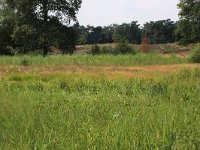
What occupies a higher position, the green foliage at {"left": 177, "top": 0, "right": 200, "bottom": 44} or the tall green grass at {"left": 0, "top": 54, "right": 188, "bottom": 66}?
the green foliage at {"left": 177, "top": 0, "right": 200, "bottom": 44}

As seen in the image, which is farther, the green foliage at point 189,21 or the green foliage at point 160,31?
the green foliage at point 160,31

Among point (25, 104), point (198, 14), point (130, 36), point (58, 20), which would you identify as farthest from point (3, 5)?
point (130, 36)

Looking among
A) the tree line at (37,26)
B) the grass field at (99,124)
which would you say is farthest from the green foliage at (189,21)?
the grass field at (99,124)

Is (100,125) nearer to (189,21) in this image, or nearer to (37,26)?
(37,26)

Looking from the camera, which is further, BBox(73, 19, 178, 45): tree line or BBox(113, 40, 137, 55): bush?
BBox(73, 19, 178, 45): tree line

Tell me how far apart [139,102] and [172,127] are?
73.9 inches

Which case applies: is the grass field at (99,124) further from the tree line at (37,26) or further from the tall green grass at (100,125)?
the tree line at (37,26)

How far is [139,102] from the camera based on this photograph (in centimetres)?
607

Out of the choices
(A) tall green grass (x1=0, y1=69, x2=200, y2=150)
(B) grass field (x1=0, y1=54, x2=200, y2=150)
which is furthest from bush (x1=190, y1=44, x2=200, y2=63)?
(A) tall green grass (x1=0, y1=69, x2=200, y2=150)

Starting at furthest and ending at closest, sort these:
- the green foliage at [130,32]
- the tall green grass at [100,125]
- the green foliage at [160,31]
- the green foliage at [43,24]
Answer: the green foliage at [130,32] → the green foliage at [160,31] → the green foliage at [43,24] → the tall green grass at [100,125]

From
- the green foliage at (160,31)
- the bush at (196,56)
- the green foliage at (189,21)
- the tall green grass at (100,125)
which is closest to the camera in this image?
the tall green grass at (100,125)

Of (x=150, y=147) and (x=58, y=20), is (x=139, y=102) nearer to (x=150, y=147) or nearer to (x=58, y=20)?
(x=150, y=147)

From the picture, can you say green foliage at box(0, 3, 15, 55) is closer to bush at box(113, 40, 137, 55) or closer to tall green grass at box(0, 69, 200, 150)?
bush at box(113, 40, 137, 55)

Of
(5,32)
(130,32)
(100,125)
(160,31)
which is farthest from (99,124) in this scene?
(130,32)
